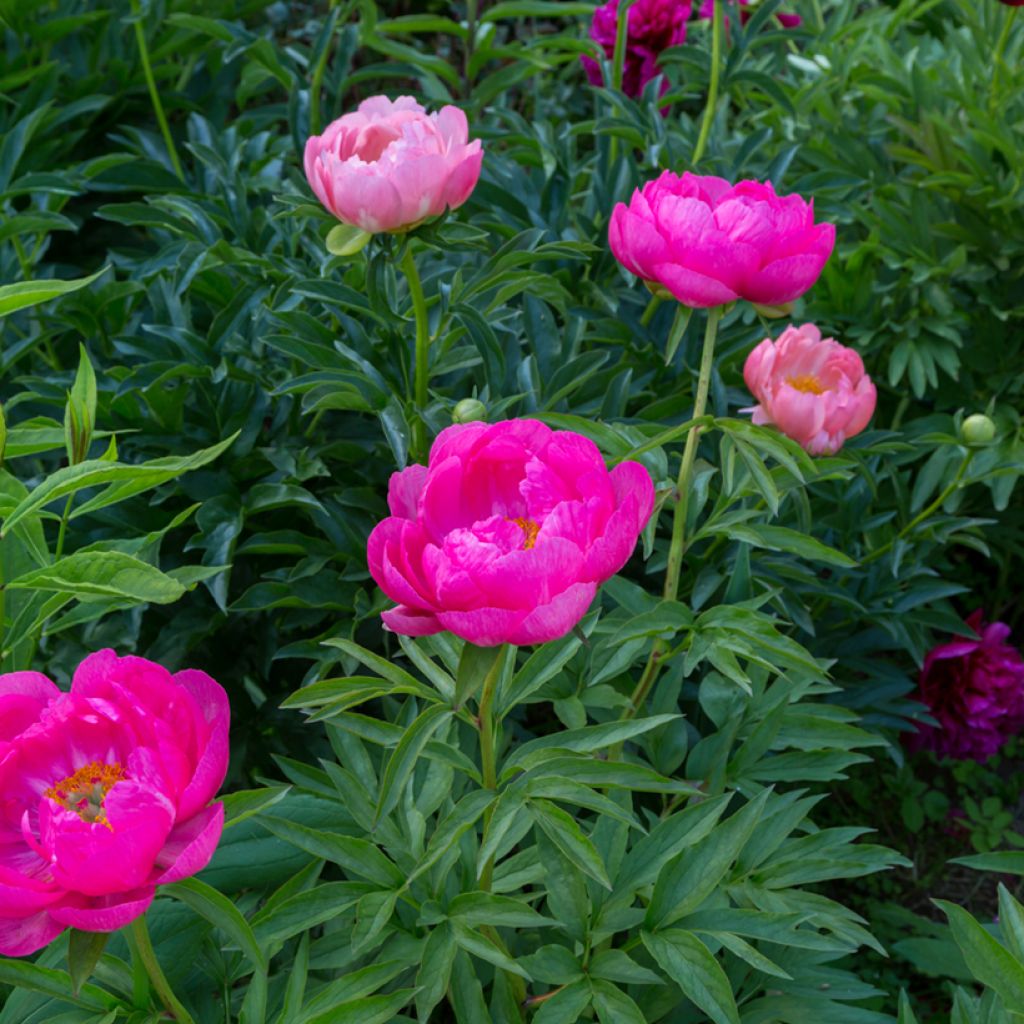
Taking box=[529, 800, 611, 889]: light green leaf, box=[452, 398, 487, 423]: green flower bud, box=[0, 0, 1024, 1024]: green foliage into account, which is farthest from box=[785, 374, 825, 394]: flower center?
box=[529, 800, 611, 889]: light green leaf

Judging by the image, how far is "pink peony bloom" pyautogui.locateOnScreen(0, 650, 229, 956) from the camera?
61 cm

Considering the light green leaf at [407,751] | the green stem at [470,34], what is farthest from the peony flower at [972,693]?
the green stem at [470,34]

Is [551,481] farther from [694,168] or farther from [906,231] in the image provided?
[906,231]

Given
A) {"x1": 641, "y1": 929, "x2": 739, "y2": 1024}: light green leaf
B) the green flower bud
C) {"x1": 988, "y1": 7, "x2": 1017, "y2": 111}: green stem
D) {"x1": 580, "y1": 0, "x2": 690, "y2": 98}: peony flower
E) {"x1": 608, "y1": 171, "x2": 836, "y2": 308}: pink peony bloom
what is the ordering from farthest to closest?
1. {"x1": 988, "y1": 7, "x2": 1017, "y2": 111}: green stem
2. {"x1": 580, "y1": 0, "x2": 690, "y2": 98}: peony flower
3. the green flower bud
4. {"x1": 608, "y1": 171, "x2": 836, "y2": 308}: pink peony bloom
5. {"x1": 641, "y1": 929, "x2": 739, "y2": 1024}: light green leaf

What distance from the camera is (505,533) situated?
2.49ft

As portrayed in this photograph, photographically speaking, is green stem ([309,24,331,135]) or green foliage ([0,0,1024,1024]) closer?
green foliage ([0,0,1024,1024])

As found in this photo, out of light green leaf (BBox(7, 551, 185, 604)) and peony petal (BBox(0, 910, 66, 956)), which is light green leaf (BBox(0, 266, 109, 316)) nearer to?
light green leaf (BBox(7, 551, 185, 604))

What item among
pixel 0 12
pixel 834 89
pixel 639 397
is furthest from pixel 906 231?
pixel 0 12

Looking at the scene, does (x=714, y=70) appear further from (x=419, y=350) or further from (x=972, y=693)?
(x=972, y=693)

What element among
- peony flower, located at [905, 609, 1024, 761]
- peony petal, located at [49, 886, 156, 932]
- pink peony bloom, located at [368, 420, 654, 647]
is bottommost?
peony flower, located at [905, 609, 1024, 761]

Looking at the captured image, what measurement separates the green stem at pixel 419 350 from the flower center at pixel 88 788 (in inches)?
23.1

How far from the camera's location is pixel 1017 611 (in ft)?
7.09

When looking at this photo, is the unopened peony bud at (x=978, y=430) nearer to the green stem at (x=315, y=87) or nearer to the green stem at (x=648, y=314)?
the green stem at (x=648, y=314)

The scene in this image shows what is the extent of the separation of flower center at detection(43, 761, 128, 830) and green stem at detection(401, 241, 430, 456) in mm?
586
